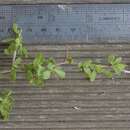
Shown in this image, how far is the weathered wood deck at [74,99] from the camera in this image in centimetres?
92

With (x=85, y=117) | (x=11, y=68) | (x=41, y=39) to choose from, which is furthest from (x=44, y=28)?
(x=85, y=117)

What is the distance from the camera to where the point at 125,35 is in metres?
0.91

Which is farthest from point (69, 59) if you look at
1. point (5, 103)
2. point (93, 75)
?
point (5, 103)

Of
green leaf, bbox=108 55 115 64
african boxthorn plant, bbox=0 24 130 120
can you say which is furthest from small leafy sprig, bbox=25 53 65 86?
green leaf, bbox=108 55 115 64

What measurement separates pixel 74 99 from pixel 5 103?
7.1 inches

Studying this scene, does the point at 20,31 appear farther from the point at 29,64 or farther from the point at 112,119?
the point at 112,119

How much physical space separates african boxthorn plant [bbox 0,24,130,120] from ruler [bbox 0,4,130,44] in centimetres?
4

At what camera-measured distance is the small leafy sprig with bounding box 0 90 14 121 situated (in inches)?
33.9

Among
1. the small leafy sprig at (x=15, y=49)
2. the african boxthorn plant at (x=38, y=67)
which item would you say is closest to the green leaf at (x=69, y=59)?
the african boxthorn plant at (x=38, y=67)

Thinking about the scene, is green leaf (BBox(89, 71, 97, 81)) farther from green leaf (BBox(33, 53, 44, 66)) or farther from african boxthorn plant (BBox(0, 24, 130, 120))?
green leaf (BBox(33, 53, 44, 66))

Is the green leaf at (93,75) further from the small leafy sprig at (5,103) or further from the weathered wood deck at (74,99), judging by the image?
the small leafy sprig at (5,103)

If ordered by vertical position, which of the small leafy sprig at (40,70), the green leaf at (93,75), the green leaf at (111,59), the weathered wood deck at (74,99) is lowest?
the weathered wood deck at (74,99)

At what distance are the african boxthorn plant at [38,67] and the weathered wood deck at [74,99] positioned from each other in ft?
0.08

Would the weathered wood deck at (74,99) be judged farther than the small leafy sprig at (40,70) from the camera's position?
Yes
